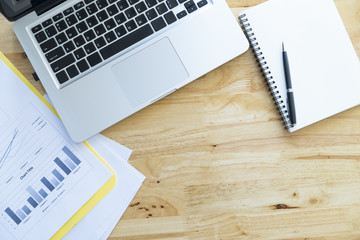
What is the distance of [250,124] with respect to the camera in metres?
0.73

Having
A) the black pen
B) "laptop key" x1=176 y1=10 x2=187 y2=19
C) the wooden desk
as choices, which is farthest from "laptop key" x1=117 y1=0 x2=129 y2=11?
the black pen

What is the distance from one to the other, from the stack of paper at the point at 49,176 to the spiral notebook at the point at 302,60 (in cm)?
37

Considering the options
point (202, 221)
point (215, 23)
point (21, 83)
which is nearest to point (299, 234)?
point (202, 221)

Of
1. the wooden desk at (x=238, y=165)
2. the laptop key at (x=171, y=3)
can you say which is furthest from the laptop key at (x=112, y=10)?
the wooden desk at (x=238, y=165)

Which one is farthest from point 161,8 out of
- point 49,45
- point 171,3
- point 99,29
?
point 49,45

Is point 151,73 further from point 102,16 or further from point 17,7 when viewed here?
point 17,7

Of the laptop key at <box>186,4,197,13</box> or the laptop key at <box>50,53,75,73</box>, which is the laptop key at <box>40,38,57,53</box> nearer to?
the laptop key at <box>50,53,75,73</box>

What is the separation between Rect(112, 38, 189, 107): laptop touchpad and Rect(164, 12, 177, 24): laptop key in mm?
36

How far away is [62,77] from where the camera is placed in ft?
2.16

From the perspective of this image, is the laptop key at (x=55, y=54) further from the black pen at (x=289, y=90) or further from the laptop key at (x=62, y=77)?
the black pen at (x=289, y=90)

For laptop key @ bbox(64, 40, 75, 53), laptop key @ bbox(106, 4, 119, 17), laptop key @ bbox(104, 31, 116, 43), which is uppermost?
laptop key @ bbox(106, 4, 119, 17)

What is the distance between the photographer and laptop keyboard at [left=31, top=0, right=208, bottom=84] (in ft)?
2.16

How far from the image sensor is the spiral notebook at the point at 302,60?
71 cm

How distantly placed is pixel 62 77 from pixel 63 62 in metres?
0.03
